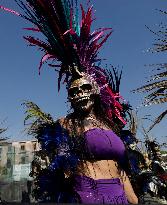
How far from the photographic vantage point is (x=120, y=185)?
3.28m

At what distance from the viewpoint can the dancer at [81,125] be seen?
125 inches

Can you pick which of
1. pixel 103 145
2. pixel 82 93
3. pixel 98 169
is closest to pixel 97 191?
pixel 98 169

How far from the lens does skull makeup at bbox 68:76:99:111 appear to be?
144 inches

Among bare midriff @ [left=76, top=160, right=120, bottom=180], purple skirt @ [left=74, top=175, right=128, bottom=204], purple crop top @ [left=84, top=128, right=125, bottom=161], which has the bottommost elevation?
purple skirt @ [left=74, top=175, right=128, bottom=204]

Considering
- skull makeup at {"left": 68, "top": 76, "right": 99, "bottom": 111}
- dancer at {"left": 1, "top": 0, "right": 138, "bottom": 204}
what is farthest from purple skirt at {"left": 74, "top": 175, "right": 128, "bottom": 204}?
skull makeup at {"left": 68, "top": 76, "right": 99, "bottom": 111}

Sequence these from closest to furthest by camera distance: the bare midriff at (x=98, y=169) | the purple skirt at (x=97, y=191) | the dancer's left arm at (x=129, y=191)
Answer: the purple skirt at (x=97, y=191), the bare midriff at (x=98, y=169), the dancer's left arm at (x=129, y=191)

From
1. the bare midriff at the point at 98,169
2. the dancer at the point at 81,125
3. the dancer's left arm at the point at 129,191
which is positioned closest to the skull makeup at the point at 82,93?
the dancer at the point at 81,125

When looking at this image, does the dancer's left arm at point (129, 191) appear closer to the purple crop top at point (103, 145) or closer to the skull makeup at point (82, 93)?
the purple crop top at point (103, 145)

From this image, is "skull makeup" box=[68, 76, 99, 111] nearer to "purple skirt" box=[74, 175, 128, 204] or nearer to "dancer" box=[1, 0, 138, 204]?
"dancer" box=[1, 0, 138, 204]

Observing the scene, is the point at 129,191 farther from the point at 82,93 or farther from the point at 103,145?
the point at 82,93

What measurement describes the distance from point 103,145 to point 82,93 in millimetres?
622

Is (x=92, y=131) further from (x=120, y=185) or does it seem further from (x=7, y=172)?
(x=7, y=172)

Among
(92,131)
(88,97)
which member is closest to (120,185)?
(92,131)

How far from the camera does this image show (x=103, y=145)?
3.31 meters
